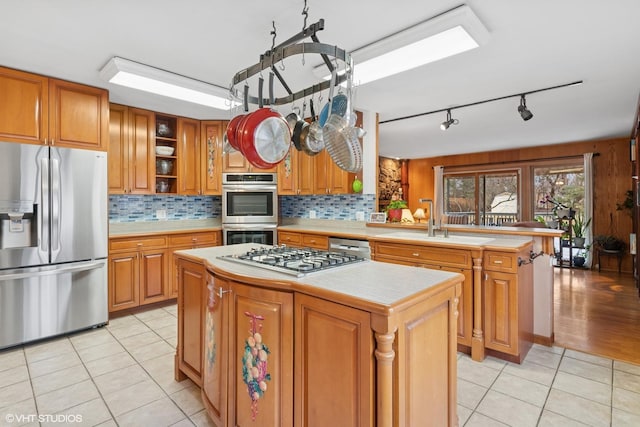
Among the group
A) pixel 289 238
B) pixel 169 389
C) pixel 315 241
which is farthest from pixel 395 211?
pixel 169 389

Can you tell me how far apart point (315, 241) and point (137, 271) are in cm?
206

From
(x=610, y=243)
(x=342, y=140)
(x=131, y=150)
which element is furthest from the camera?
(x=610, y=243)

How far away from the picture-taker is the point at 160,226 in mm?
4480

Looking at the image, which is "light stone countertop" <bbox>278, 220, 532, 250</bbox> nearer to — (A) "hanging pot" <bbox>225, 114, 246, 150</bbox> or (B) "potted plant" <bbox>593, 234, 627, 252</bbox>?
(A) "hanging pot" <bbox>225, 114, 246, 150</bbox>

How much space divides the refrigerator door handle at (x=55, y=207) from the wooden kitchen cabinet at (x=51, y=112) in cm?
26

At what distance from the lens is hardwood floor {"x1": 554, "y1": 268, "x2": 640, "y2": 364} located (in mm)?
2893

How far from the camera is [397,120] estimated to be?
4750 mm

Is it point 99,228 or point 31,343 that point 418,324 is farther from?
point 31,343

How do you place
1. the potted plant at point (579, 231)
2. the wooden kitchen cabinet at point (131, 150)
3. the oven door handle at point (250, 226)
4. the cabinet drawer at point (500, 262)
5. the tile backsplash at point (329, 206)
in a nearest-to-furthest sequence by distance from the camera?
the cabinet drawer at point (500, 262), the wooden kitchen cabinet at point (131, 150), the tile backsplash at point (329, 206), the oven door handle at point (250, 226), the potted plant at point (579, 231)

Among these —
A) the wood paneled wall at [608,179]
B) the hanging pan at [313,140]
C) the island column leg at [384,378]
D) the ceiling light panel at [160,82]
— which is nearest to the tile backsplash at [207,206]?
the ceiling light panel at [160,82]

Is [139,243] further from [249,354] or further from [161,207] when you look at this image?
[249,354]

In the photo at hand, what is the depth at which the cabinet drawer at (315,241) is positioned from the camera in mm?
4021

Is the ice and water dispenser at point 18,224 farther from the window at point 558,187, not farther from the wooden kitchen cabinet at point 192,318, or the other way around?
the window at point 558,187

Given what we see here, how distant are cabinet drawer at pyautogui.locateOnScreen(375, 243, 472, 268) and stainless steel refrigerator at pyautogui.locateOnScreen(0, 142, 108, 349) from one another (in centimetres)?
282
